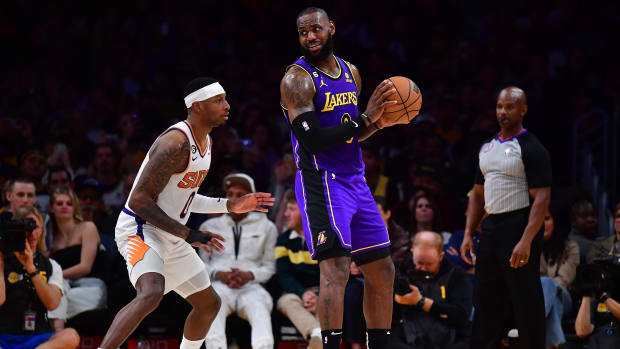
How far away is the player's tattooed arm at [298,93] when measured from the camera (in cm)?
501

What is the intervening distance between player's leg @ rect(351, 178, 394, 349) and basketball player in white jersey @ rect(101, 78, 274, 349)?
29.6 inches

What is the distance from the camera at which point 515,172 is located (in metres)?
6.50

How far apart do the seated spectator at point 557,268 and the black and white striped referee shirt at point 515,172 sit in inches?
59.4

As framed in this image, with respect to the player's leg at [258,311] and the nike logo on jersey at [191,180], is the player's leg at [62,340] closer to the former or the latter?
the player's leg at [258,311]

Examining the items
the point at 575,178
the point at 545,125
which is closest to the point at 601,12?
the point at 545,125

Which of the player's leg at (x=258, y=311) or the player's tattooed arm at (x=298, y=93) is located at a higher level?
the player's tattooed arm at (x=298, y=93)

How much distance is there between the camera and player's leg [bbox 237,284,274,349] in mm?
7483

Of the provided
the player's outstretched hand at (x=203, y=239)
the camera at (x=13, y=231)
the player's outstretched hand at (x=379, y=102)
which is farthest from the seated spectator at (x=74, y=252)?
the player's outstretched hand at (x=379, y=102)

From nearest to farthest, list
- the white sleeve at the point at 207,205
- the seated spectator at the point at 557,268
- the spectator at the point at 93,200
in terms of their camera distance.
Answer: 1. the white sleeve at the point at 207,205
2. the seated spectator at the point at 557,268
3. the spectator at the point at 93,200

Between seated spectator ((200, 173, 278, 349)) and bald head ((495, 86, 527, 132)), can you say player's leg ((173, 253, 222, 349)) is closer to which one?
seated spectator ((200, 173, 278, 349))

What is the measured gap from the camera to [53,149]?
411 inches

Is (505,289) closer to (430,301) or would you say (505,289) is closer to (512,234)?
(512,234)

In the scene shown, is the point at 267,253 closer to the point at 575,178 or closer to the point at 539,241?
the point at 539,241

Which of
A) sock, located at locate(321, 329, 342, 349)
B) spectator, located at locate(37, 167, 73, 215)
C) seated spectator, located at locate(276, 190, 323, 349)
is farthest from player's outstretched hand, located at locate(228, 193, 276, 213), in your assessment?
spectator, located at locate(37, 167, 73, 215)
